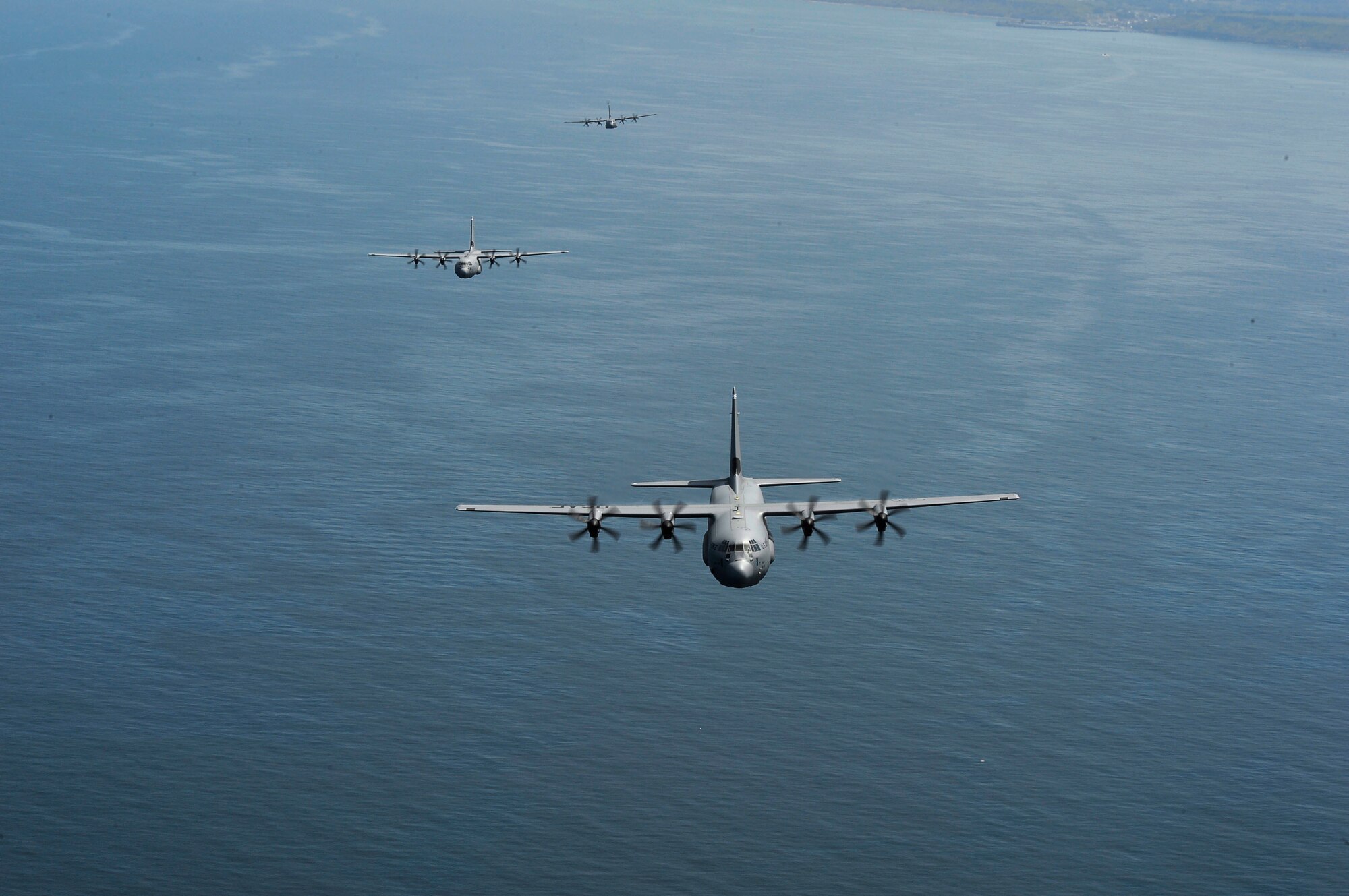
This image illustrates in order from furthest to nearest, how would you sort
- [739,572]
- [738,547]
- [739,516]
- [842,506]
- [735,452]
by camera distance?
[735,452], [842,506], [739,516], [738,547], [739,572]

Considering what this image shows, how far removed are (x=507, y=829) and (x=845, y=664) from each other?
52.2 metres

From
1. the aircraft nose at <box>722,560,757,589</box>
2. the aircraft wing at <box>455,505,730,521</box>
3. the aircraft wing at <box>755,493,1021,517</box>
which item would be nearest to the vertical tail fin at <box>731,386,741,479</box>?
the aircraft wing at <box>455,505,730,521</box>

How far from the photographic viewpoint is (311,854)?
162 metres

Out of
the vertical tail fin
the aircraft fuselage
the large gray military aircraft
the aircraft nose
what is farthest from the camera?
the vertical tail fin

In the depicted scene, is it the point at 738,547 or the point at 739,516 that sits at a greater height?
the point at 739,516

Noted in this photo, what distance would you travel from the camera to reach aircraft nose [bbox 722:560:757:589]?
110 metres

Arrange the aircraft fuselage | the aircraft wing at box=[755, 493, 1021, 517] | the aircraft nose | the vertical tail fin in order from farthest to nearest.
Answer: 1. the vertical tail fin
2. the aircraft wing at box=[755, 493, 1021, 517]
3. the aircraft fuselage
4. the aircraft nose

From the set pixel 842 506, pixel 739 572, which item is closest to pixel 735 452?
pixel 842 506

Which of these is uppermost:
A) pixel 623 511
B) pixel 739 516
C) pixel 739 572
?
pixel 623 511

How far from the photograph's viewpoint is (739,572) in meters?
110

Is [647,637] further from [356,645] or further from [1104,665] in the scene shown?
[1104,665]

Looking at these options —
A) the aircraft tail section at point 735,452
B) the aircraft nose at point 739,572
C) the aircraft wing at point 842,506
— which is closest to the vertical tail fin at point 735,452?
the aircraft tail section at point 735,452

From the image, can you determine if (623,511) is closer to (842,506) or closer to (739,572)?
(739,572)

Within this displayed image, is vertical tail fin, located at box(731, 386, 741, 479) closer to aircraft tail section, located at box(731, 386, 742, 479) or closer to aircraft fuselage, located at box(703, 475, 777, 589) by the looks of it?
aircraft tail section, located at box(731, 386, 742, 479)
